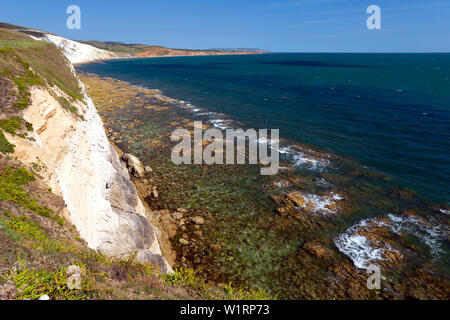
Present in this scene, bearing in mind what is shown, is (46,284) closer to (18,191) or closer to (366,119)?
(18,191)

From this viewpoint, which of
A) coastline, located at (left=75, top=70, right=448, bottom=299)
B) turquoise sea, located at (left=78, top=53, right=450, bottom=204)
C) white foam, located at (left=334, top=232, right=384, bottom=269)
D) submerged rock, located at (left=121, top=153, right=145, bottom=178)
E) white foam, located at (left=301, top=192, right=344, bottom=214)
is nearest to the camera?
coastline, located at (left=75, top=70, right=448, bottom=299)

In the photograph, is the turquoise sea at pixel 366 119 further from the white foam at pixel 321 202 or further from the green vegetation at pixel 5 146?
the green vegetation at pixel 5 146

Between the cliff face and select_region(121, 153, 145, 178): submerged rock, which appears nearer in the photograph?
the cliff face

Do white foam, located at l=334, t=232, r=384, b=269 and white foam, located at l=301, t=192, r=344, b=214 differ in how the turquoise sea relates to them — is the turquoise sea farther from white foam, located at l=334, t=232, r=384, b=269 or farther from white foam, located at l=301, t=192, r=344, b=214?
white foam, located at l=334, t=232, r=384, b=269

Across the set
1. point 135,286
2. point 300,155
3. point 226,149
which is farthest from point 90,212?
point 300,155

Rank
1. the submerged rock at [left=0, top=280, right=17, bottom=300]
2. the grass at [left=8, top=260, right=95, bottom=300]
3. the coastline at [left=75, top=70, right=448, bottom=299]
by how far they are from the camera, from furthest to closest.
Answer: the coastline at [left=75, top=70, right=448, bottom=299] → the grass at [left=8, top=260, right=95, bottom=300] → the submerged rock at [left=0, top=280, right=17, bottom=300]

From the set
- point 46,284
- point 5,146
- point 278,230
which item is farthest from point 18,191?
A: point 278,230

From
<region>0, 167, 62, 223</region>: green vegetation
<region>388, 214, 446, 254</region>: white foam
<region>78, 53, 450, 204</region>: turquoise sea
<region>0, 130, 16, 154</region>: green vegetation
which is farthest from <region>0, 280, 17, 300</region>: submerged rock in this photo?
<region>78, 53, 450, 204</region>: turquoise sea

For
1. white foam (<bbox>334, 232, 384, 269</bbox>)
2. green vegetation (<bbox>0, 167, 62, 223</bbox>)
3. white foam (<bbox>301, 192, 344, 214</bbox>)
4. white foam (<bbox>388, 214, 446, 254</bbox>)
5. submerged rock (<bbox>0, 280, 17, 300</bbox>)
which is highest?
green vegetation (<bbox>0, 167, 62, 223</bbox>)
